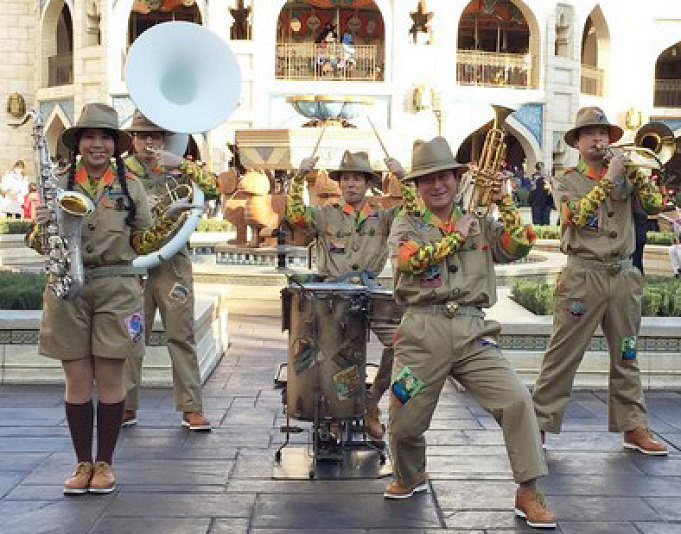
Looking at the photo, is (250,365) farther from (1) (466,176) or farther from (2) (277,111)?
(2) (277,111)

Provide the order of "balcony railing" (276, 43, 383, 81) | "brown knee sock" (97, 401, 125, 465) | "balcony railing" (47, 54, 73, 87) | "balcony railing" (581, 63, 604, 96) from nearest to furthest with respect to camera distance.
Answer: "brown knee sock" (97, 401, 125, 465)
"balcony railing" (276, 43, 383, 81)
"balcony railing" (47, 54, 73, 87)
"balcony railing" (581, 63, 604, 96)

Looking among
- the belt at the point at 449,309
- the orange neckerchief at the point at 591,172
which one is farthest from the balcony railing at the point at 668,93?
the belt at the point at 449,309

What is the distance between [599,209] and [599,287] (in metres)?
0.44

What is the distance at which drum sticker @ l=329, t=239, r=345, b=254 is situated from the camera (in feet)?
21.9

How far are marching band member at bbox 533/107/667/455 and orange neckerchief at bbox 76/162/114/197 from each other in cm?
256

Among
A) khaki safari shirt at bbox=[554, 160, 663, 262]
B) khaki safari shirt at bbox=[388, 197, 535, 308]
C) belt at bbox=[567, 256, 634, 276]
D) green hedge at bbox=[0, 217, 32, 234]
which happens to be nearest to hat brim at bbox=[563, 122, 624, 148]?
khaki safari shirt at bbox=[554, 160, 663, 262]

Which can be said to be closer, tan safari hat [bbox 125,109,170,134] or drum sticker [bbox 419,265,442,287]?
drum sticker [bbox 419,265,442,287]

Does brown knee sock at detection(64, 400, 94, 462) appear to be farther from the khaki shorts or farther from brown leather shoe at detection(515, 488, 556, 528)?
brown leather shoe at detection(515, 488, 556, 528)

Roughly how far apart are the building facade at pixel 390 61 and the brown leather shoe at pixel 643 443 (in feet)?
72.6

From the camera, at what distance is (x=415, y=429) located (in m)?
5.34

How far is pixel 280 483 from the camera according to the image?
5.84 m

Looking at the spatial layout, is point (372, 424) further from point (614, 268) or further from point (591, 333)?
point (614, 268)

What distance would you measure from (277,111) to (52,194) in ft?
85.5

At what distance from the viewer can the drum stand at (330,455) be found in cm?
600
